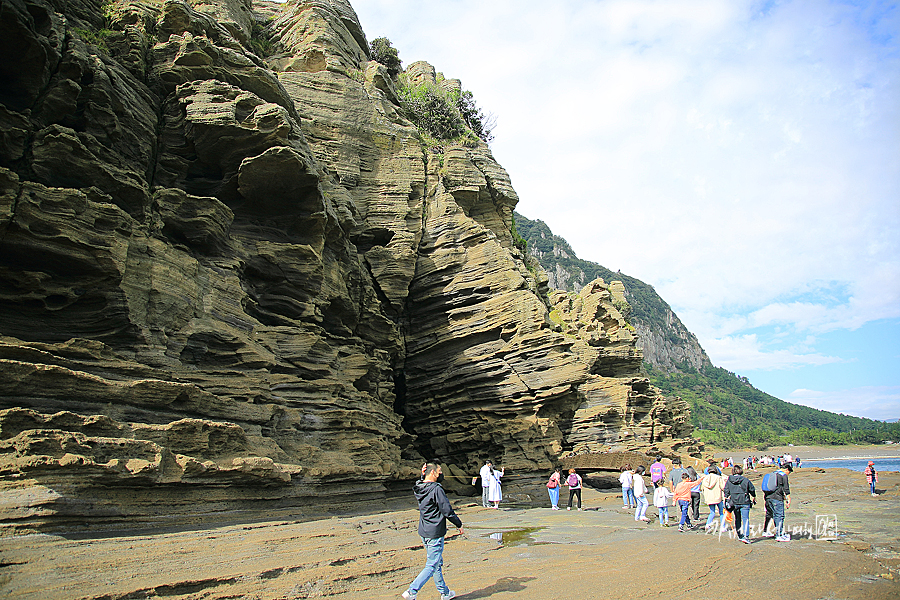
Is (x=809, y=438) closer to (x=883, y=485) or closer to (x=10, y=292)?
(x=883, y=485)

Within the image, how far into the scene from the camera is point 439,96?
1385 inches

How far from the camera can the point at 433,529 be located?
6707mm

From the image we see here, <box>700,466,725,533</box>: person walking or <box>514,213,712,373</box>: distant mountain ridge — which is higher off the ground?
<box>514,213,712,373</box>: distant mountain ridge

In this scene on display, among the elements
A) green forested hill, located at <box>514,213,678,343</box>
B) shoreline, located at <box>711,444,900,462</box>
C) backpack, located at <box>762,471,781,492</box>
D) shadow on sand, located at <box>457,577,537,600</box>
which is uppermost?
green forested hill, located at <box>514,213,678,343</box>

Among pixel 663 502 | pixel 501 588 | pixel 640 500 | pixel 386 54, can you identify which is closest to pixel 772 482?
pixel 663 502

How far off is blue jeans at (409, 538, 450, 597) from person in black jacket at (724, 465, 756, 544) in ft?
24.7

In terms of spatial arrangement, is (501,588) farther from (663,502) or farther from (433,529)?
(663,502)

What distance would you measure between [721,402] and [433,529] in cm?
15695

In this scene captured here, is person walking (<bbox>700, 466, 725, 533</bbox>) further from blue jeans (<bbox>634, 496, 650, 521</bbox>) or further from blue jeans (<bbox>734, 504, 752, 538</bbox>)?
blue jeans (<bbox>634, 496, 650, 521</bbox>)

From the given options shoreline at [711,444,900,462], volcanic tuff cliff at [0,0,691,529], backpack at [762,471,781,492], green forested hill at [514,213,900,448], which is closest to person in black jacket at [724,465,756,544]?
backpack at [762,471,781,492]

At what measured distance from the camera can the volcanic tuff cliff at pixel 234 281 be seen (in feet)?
29.8

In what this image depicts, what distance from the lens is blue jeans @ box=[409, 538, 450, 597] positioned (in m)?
6.50

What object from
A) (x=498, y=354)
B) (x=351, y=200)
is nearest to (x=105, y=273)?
(x=351, y=200)

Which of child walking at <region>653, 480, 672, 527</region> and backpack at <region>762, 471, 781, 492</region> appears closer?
backpack at <region>762, 471, 781, 492</region>
